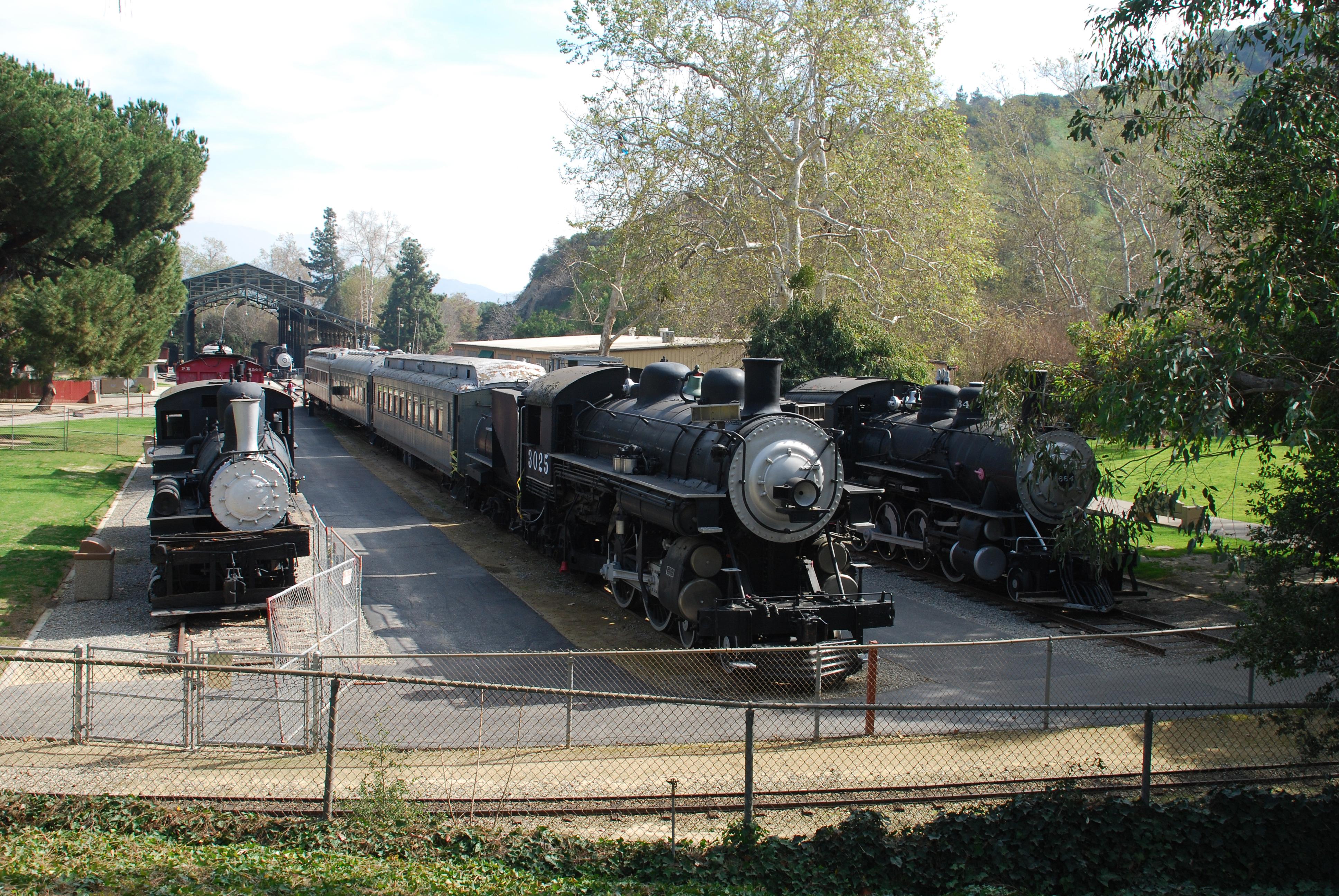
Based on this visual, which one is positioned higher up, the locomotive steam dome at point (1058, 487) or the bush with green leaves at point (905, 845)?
the locomotive steam dome at point (1058, 487)

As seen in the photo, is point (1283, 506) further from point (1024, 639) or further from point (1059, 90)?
point (1059, 90)

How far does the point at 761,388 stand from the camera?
38.5 ft

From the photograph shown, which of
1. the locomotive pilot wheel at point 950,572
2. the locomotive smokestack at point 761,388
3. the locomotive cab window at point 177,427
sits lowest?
the locomotive pilot wheel at point 950,572

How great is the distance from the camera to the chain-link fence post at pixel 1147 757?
23.0 feet

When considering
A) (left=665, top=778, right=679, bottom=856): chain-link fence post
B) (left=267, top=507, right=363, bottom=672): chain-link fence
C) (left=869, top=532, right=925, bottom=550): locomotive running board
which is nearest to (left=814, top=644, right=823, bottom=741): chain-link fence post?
(left=665, top=778, right=679, bottom=856): chain-link fence post

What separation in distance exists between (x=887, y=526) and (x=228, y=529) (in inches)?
432

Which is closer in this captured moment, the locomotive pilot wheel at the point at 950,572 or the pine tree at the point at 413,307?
the locomotive pilot wheel at the point at 950,572

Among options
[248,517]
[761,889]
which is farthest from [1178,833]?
[248,517]

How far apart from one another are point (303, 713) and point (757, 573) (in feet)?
17.4

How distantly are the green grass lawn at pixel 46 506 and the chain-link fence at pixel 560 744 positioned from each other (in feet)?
12.8

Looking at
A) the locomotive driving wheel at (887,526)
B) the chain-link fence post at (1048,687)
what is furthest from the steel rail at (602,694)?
the locomotive driving wheel at (887,526)

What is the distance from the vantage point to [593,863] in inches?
250

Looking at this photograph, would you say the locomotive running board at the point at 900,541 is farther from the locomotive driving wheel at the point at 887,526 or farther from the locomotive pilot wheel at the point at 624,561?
the locomotive pilot wheel at the point at 624,561

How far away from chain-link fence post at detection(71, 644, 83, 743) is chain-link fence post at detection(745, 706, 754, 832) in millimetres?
5437
